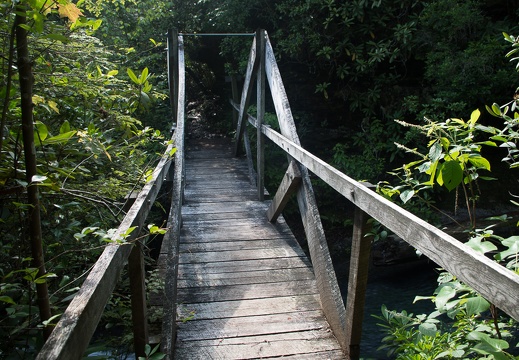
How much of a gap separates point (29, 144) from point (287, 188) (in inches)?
96.7

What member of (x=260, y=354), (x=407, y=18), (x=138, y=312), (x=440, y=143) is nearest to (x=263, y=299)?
(x=260, y=354)

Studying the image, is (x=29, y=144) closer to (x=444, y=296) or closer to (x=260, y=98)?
(x=444, y=296)

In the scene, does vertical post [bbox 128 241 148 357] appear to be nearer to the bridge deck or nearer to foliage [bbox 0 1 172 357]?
foliage [bbox 0 1 172 357]

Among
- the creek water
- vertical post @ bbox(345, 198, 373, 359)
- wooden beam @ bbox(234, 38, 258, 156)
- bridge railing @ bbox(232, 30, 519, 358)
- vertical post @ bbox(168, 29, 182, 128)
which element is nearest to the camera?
bridge railing @ bbox(232, 30, 519, 358)

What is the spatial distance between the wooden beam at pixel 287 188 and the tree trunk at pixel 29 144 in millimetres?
2238

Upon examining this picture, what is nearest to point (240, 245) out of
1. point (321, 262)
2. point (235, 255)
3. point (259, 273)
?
point (235, 255)

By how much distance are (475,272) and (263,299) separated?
197 cm

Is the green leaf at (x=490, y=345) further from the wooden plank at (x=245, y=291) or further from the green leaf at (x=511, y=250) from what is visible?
the wooden plank at (x=245, y=291)

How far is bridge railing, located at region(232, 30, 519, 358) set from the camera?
1158 millimetres

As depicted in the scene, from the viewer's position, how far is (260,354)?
2.46 metres

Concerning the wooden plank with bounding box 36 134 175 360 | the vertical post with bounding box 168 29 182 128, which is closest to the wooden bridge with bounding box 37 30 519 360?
the wooden plank with bounding box 36 134 175 360

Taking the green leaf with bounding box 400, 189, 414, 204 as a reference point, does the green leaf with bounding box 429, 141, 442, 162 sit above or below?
above

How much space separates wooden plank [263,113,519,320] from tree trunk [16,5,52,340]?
1.20 metres

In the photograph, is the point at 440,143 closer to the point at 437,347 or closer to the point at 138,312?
the point at 437,347
